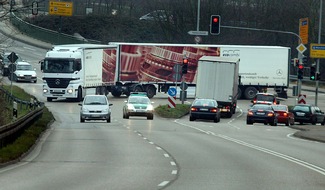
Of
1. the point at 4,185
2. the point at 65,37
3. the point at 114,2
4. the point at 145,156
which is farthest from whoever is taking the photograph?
the point at 114,2

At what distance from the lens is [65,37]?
4259 inches

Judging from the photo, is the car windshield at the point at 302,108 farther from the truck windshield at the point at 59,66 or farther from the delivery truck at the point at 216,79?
the truck windshield at the point at 59,66

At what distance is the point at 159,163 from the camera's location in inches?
869

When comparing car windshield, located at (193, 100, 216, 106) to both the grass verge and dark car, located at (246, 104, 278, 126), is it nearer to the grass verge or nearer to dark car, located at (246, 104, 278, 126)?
dark car, located at (246, 104, 278, 126)

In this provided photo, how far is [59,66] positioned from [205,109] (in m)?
15.6

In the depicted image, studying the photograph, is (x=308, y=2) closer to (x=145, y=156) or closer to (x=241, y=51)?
(x=241, y=51)

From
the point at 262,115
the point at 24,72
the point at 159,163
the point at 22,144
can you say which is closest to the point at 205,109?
the point at 262,115

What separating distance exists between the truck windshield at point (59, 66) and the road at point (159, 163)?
80.6 ft

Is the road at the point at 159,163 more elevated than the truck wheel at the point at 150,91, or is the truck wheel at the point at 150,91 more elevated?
the road at the point at 159,163

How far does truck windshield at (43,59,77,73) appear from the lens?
62.0 m

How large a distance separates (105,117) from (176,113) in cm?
1163

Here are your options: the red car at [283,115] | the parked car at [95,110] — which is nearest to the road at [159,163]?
the parked car at [95,110]

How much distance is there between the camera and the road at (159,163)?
17219 millimetres

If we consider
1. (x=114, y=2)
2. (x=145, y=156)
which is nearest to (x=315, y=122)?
(x=145, y=156)
